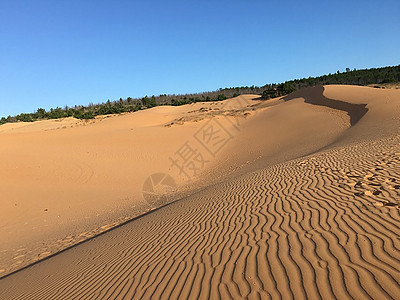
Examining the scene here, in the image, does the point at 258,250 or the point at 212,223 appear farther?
the point at 212,223

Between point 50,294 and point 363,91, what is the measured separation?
2463 cm

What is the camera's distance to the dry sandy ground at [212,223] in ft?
10.8

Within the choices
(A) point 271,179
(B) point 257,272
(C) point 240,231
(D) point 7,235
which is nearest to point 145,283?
(B) point 257,272

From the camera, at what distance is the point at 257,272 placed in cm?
337

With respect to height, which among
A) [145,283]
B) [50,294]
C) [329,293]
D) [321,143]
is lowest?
[321,143]

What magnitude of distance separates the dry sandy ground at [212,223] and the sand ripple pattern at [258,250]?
21 mm

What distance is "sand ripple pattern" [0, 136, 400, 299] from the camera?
3070mm

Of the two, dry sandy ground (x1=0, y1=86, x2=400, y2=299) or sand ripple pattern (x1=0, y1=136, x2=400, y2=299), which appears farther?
dry sandy ground (x1=0, y1=86, x2=400, y2=299)

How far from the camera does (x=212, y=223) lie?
224 inches

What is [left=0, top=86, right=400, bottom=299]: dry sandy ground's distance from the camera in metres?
3.29

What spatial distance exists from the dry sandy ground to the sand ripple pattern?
21 mm

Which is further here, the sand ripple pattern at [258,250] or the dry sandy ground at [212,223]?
the dry sandy ground at [212,223]

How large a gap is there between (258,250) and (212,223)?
6.05ft

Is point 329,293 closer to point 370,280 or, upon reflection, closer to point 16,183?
A: point 370,280
